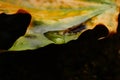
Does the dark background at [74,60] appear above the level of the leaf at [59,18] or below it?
below

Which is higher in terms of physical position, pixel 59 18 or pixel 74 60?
pixel 59 18

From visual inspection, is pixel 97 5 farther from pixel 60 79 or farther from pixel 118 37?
pixel 60 79

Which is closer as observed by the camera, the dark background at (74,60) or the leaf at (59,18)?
the leaf at (59,18)

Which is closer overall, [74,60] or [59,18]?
[59,18]

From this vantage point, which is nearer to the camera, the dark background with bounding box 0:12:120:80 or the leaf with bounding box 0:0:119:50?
the leaf with bounding box 0:0:119:50

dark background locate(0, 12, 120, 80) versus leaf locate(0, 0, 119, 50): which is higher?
leaf locate(0, 0, 119, 50)
